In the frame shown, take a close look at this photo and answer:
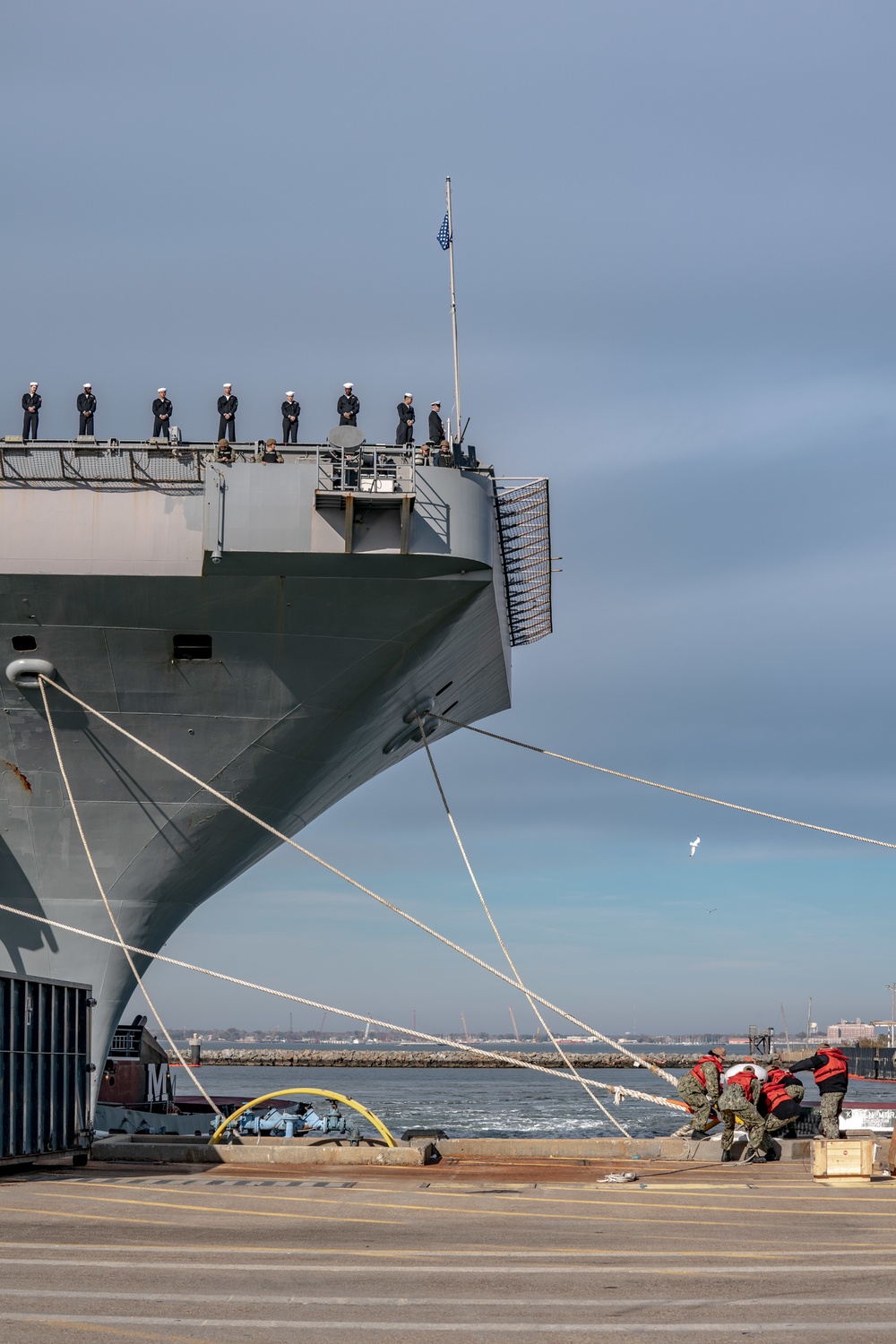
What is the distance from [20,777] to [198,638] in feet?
11.1

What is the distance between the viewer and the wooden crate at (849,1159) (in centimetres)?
1318

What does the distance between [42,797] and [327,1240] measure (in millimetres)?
10734

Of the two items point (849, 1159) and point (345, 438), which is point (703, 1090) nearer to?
point (849, 1159)

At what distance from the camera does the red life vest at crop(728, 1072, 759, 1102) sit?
48.8ft

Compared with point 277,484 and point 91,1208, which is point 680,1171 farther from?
point 277,484

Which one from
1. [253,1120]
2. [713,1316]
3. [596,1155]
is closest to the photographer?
[713,1316]

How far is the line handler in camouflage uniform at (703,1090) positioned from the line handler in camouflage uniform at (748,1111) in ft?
0.55

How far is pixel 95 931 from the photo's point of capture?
19328mm

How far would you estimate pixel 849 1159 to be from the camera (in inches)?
521

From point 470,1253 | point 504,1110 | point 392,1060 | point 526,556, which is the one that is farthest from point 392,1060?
point 470,1253

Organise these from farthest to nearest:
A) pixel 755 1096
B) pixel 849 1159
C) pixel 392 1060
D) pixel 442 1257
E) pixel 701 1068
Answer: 1. pixel 392 1060
2. pixel 755 1096
3. pixel 701 1068
4. pixel 849 1159
5. pixel 442 1257

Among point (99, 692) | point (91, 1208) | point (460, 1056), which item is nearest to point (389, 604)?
point (99, 692)

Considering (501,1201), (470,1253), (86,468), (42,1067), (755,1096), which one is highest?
(86,468)

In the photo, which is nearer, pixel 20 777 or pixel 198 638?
pixel 198 638
